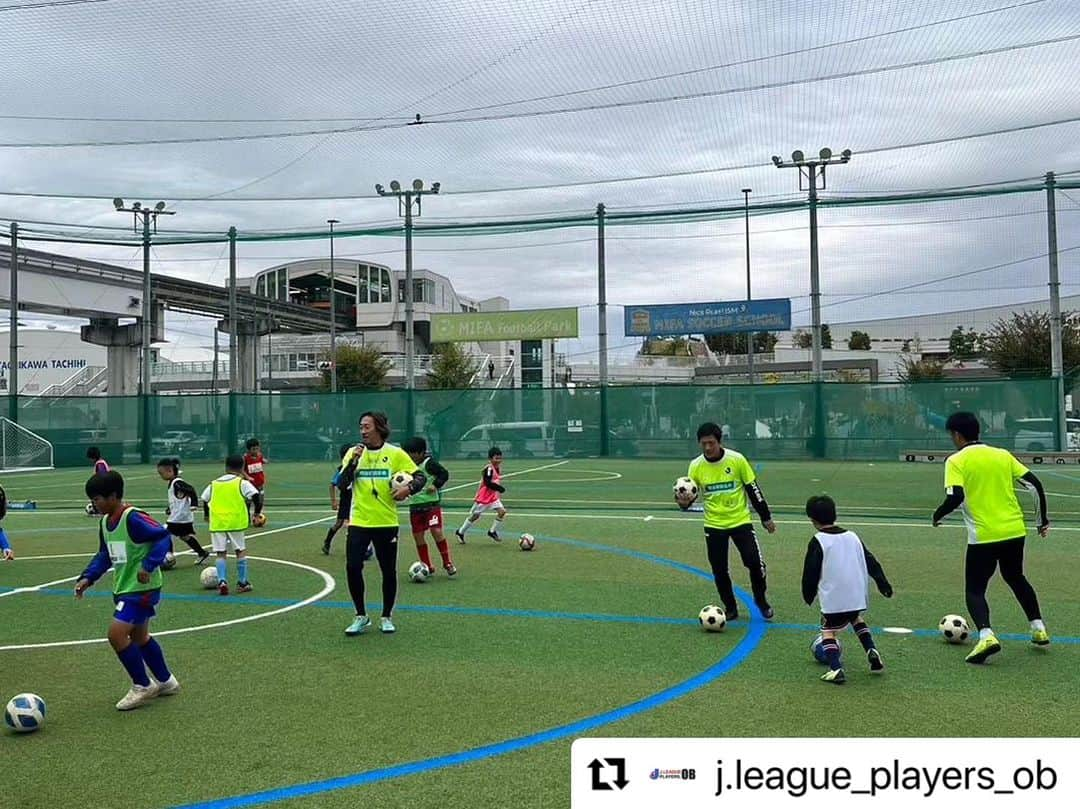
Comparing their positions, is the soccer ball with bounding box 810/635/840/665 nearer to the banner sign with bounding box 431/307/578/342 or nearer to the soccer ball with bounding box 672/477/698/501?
the soccer ball with bounding box 672/477/698/501

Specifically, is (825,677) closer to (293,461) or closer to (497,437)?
(497,437)

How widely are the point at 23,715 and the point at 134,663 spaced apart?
2.47 feet

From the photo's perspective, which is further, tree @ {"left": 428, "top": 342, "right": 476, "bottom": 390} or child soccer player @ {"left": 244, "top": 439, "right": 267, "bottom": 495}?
tree @ {"left": 428, "top": 342, "right": 476, "bottom": 390}

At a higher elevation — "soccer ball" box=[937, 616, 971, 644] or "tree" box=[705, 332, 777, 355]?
"tree" box=[705, 332, 777, 355]

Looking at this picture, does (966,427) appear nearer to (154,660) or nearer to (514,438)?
(154,660)

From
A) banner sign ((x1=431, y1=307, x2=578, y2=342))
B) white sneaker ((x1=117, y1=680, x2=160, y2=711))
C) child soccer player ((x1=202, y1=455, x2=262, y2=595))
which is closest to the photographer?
white sneaker ((x1=117, y1=680, x2=160, y2=711))

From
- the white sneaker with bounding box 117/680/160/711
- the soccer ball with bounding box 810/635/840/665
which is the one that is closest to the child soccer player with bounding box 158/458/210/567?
the white sneaker with bounding box 117/680/160/711

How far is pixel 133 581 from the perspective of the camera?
22.0 ft

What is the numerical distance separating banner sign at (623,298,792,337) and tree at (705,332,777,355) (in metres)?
39.6

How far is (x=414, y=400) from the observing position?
35781 millimetres

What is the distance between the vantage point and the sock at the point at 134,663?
6.56 m

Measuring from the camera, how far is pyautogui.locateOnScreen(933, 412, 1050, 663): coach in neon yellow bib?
25.2 feet

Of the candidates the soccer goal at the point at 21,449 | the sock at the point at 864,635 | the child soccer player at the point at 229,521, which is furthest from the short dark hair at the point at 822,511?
the soccer goal at the point at 21,449

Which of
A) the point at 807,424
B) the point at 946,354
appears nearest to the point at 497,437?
the point at 807,424
